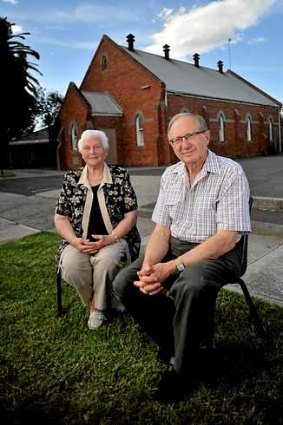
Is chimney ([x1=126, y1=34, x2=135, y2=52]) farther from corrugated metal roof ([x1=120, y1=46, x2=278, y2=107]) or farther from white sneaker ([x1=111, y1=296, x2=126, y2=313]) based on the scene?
white sneaker ([x1=111, y1=296, x2=126, y2=313])

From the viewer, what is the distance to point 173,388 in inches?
87.4

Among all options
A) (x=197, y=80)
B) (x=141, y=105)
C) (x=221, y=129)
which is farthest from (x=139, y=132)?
(x=221, y=129)

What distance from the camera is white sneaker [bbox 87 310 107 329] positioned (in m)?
3.15

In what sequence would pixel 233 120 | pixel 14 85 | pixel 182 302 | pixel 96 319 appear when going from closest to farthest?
pixel 182 302 < pixel 96 319 < pixel 14 85 < pixel 233 120

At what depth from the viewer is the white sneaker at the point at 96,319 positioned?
10.3 feet

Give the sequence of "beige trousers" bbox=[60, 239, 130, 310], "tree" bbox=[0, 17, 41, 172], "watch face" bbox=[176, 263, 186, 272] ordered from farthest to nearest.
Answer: "tree" bbox=[0, 17, 41, 172]
"beige trousers" bbox=[60, 239, 130, 310]
"watch face" bbox=[176, 263, 186, 272]

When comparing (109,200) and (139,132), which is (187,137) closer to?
(109,200)

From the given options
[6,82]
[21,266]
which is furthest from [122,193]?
[6,82]

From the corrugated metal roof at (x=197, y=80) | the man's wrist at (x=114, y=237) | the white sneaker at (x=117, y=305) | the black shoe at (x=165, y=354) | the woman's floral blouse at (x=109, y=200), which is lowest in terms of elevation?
the black shoe at (x=165, y=354)

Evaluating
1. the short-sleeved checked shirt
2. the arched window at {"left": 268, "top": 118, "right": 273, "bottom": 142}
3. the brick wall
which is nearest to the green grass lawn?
the short-sleeved checked shirt

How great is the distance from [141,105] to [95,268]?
2417cm

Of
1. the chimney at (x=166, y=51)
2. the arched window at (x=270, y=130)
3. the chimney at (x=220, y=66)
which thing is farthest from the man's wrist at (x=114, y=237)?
the chimney at (x=220, y=66)

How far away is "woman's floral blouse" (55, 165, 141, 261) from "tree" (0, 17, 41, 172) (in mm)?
24268

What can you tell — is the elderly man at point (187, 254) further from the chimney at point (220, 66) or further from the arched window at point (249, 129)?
the chimney at point (220, 66)
